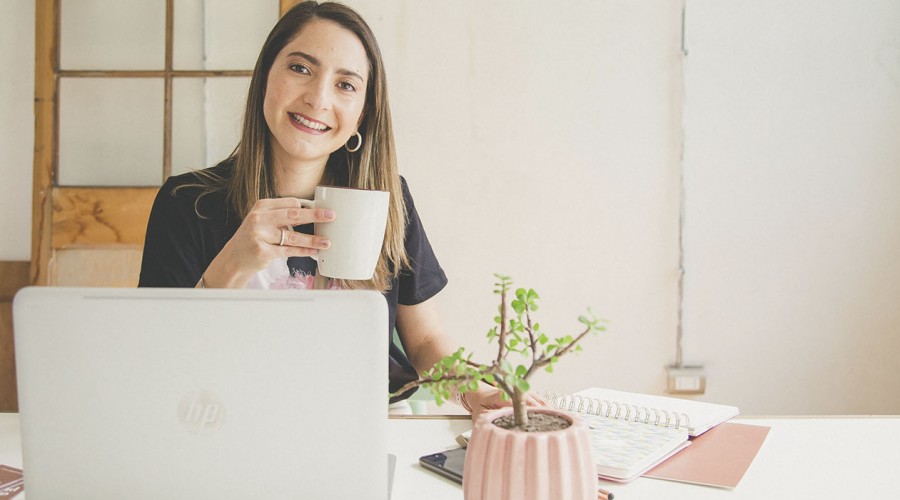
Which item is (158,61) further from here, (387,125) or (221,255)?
(221,255)

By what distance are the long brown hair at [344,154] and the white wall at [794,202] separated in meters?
1.13

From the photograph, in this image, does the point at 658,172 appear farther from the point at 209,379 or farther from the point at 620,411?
the point at 209,379

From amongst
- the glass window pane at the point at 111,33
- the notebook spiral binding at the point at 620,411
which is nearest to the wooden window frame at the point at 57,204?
the glass window pane at the point at 111,33

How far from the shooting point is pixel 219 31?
212cm

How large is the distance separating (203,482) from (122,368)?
0.40 feet

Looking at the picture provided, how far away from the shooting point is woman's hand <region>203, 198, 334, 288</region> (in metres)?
0.96

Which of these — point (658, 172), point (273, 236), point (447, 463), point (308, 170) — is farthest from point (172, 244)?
point (658, 172)

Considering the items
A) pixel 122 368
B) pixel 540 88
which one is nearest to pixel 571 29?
pixel 540 88

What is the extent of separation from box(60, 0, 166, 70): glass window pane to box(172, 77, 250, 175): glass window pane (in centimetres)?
12

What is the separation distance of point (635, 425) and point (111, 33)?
6.29 ft

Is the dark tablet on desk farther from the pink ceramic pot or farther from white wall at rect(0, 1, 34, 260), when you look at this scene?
white wall at rect(0, 1, 34, 260)

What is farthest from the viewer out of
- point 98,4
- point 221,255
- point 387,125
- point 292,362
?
point 98,4

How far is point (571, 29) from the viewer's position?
7.04 feet

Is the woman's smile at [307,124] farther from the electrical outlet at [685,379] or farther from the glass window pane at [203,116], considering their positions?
the electrical outlet at [685,379]
